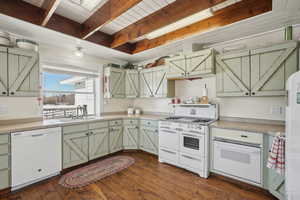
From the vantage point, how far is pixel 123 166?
110 inches

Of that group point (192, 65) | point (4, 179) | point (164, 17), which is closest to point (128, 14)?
point (164, 17)

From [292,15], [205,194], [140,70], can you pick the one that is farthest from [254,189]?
[140,70]

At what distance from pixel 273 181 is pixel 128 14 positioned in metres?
3.26

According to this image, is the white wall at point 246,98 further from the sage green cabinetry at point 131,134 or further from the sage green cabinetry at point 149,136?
the sage green cabinetry at point 131,134

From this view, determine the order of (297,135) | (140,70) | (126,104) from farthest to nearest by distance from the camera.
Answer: (126,104), (140,70), (297,135)

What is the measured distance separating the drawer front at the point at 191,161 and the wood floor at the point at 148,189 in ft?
0.52

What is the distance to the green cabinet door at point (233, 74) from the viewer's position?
2338 mm

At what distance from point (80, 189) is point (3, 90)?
197cm

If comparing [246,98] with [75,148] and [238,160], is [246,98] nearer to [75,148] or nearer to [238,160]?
[238,160]

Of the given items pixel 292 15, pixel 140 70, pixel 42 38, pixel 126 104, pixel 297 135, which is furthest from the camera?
pixel 126 104

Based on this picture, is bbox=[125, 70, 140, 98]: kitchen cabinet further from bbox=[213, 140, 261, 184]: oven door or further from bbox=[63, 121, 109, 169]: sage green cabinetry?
bbox=[213, 140, 261, 184]: oven door

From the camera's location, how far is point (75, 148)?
8.86ft

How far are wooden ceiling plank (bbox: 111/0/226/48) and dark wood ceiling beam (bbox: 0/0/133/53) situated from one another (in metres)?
0.65

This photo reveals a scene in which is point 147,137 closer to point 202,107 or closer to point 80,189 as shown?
point 202,107
